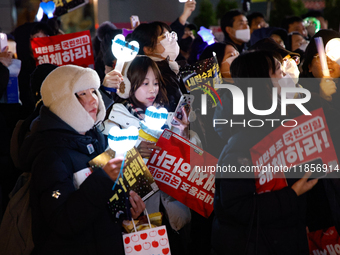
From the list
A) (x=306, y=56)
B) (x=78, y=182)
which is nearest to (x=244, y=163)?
(x=78, y=182)

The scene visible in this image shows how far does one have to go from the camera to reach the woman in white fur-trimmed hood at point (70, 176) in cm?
219

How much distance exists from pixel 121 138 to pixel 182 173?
87cm

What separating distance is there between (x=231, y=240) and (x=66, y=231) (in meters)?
0.98

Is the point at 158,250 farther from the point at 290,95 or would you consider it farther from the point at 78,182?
the point at 290,95

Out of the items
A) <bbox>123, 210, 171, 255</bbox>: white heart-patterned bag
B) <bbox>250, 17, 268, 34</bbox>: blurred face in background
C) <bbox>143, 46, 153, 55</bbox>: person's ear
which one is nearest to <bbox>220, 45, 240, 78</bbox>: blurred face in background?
<bbox>143, 46, 153, 55</bbox>: person's ear

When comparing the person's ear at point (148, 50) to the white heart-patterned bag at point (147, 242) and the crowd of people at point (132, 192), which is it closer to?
the crowd of people at point (132, 192)

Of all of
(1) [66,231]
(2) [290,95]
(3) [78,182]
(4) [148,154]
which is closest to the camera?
(1) [66,231]

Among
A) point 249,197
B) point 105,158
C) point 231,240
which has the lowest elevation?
point 231,240

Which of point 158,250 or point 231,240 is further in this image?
point 158,250

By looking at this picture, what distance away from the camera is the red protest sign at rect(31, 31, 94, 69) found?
4512 millimetres

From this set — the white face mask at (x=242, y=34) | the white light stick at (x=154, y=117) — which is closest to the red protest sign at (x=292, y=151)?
the white light stick at (x=154, y=117)

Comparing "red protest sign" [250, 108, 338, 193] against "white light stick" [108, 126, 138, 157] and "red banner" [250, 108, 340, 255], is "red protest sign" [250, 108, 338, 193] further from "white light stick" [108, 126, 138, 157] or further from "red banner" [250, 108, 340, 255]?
"white light stick" [108, 126, 138, 157]

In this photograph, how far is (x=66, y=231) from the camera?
2178 mm

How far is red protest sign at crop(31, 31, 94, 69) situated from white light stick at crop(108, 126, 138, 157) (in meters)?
2.60
